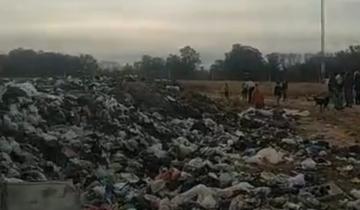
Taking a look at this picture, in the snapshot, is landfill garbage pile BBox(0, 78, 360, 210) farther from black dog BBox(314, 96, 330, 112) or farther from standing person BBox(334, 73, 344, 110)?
black dog BBox(314, 96, 330, 112)

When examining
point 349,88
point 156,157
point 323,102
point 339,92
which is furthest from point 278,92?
point 156,157

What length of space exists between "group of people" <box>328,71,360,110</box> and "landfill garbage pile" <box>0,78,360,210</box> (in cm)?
318

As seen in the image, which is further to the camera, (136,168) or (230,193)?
(136,168)

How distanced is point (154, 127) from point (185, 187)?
18.1 ft

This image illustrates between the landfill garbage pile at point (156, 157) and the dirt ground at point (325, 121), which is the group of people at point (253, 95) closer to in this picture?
the dirt ground at point (325, 121)

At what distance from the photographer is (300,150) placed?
12.8 m

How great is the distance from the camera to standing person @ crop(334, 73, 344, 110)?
779 inches

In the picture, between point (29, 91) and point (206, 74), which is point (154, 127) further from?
point (206, 74)

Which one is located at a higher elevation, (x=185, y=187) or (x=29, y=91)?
(x=29, y=91)

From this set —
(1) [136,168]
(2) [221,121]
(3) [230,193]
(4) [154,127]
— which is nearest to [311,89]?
(2) [221,121]

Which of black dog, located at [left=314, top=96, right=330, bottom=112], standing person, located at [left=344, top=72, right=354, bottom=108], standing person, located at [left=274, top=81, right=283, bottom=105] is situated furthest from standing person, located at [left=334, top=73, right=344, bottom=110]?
standing person, located at [left=274, top=81, right=283, bottom=105]

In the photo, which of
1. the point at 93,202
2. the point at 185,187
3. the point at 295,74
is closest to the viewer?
the point at 93,202

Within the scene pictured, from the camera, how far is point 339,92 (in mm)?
20062

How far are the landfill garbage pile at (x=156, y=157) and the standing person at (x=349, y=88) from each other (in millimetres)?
3435
